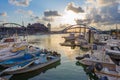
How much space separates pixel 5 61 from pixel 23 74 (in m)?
4.48

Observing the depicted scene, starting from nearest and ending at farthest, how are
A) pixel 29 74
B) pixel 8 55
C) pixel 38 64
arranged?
pixel 29 74, pixel 38 64, pixel 8 55

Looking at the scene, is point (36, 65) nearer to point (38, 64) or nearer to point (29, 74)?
point (38, 64)

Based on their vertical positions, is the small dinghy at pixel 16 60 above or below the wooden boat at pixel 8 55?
below

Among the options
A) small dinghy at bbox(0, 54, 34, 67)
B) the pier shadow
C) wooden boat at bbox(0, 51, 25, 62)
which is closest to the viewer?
the pier shadow

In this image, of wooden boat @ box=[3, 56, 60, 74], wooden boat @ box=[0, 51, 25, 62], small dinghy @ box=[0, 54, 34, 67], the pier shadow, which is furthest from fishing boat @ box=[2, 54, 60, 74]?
wooden boat @ box=[0, 51, 25, 62]

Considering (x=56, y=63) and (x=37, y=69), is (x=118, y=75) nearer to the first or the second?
(x=37, y=69)

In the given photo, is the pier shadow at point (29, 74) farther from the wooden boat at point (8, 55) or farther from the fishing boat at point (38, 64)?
the wooden boat at point (8, 55)

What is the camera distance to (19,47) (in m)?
33.1

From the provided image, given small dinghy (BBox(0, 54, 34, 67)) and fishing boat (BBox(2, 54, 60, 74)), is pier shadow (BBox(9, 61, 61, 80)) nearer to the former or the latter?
fishing boat (BBox(2, 54, 60, 74))

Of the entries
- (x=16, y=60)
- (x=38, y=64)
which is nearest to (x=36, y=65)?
(x=38, y=64)

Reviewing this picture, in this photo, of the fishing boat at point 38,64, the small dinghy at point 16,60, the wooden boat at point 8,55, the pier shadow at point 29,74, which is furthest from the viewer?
the wooden boat at point 8,55

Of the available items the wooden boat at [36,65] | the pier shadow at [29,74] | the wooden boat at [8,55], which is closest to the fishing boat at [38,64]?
the wooden boat at [36,65]

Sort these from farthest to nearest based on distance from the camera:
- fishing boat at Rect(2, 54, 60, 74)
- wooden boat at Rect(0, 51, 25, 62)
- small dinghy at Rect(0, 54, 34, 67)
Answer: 1. wooden boat at Rect(0, 51, 25, 62)
2. small dinghy at Rect(0, 54, 34, 67)
3. fishing boat at Rect(2, 54, 60, 74)

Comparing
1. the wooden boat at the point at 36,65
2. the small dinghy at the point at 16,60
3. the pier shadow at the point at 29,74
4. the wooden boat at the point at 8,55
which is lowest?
the pier shadow at the point at 29,74
